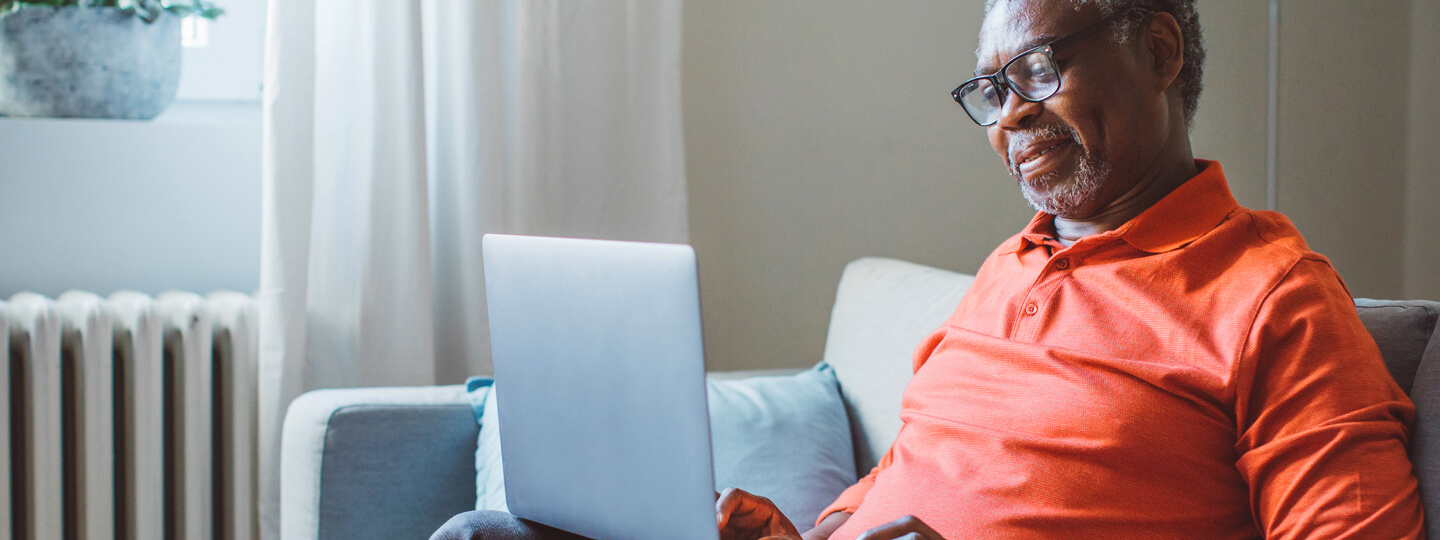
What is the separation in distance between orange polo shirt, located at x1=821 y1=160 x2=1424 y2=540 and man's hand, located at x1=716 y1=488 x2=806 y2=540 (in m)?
0.16

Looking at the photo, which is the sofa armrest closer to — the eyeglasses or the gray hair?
the eyeglasses

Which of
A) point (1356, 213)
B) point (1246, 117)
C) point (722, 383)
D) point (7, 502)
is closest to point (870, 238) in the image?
point (722, 383)

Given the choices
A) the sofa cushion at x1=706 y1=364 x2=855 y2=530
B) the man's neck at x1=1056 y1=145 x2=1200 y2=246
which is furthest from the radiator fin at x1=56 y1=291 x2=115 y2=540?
the man's neck at x1=1056 y1=145 x2=1200 y2=246

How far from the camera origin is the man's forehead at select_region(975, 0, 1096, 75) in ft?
3.44

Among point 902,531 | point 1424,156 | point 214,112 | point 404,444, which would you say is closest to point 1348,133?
point 1424,156

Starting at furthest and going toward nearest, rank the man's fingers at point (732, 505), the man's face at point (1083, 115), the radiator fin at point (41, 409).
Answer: the radiator fin at point (41, 409)
the man's face at point (1083, 115)
the man's fingers at point (732, 505)

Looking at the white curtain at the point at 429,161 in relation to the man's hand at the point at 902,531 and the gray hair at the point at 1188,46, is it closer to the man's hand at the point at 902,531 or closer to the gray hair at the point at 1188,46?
the gray hair at the point at 1188,46

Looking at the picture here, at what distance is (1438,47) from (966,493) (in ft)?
5.61

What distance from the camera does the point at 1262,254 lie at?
3.03 feet

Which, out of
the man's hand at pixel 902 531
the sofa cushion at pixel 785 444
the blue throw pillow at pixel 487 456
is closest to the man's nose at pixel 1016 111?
the man's hand at pixel 902 531

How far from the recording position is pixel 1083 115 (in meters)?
1.04

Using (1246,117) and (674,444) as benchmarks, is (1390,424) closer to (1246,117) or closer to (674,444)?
(674,444)

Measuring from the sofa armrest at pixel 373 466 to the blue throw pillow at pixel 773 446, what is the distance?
42mm

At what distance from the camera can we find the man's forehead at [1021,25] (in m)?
1.05
